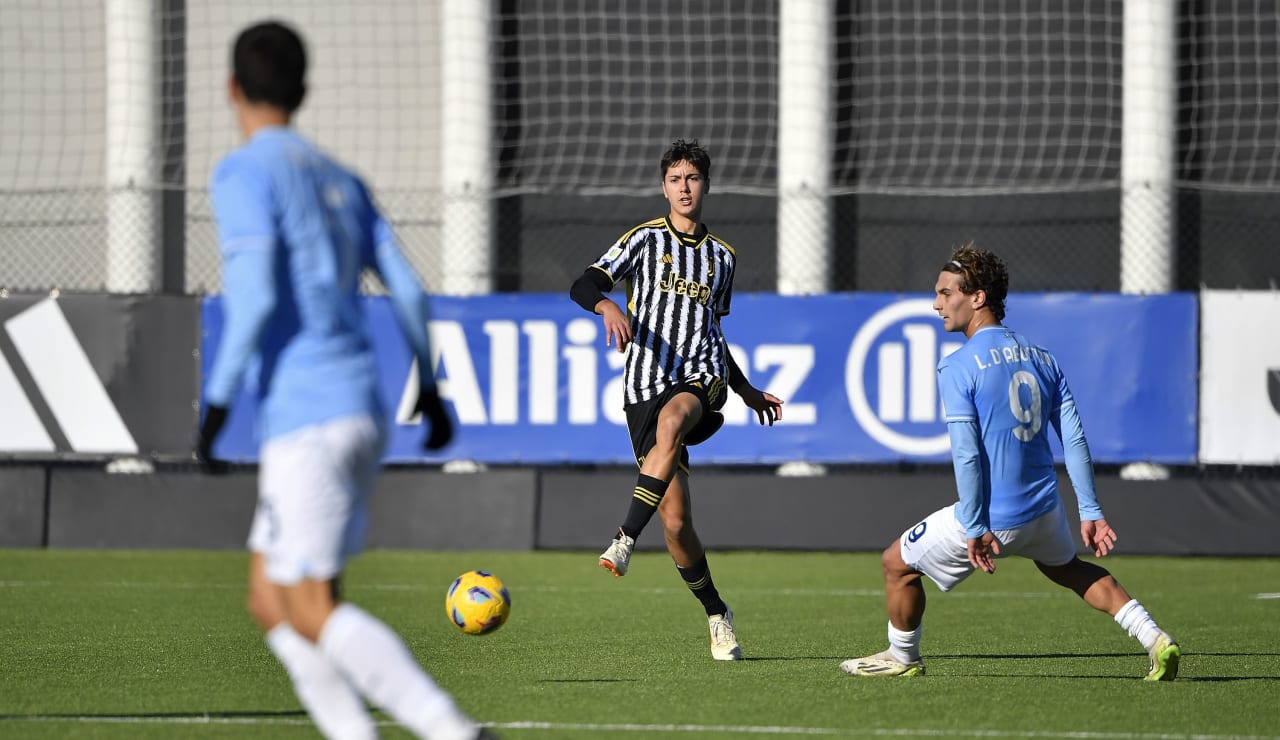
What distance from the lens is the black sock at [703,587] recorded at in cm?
763

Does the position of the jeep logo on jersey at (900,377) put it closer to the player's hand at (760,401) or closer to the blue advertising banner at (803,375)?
the blue advertising banner at (803,375)

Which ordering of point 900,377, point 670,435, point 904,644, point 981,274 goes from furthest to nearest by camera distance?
point 900,377 < point 670,435 < point 904,644 < point 981,274

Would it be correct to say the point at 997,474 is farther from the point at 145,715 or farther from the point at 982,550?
the point at 145,715

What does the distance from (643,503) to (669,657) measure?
71cm

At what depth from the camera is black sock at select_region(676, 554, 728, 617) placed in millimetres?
7629

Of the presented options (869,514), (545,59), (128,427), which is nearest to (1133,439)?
(869,514)

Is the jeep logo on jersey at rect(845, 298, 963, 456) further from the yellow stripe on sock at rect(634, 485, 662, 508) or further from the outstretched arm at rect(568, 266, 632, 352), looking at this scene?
the yellow stripe on sock at rect(634, 485, 662, 508)

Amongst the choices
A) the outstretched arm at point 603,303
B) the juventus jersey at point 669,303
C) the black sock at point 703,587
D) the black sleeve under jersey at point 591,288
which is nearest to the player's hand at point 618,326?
the outstretched arm at point 603,303

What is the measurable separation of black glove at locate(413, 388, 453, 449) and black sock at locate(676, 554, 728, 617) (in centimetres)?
327

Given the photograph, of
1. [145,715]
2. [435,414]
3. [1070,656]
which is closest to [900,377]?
[1070,656]

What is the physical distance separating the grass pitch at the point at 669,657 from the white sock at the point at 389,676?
143 centimetres

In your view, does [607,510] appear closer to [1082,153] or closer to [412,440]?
[412,440]

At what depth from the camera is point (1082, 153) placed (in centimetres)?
1623

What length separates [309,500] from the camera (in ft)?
13.3
